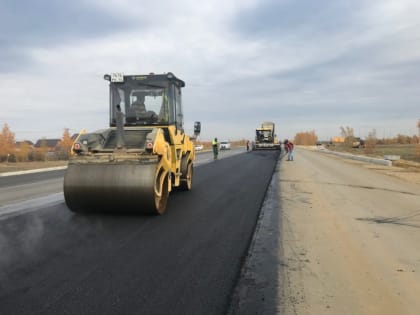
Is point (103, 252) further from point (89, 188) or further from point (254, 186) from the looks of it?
point (254, 186)

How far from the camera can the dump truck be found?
49625 mm

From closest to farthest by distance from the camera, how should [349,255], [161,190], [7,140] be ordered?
[349,255], [161,190], [7,140]

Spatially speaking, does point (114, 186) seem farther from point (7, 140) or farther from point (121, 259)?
point (7, 140)

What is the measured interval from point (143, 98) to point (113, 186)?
308 centimetres

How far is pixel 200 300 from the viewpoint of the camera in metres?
3.95

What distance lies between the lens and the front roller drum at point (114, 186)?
7398 millimetres

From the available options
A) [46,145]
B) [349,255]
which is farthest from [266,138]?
[46,145]

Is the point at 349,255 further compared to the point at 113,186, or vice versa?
the point at 113,186

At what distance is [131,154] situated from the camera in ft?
25.5

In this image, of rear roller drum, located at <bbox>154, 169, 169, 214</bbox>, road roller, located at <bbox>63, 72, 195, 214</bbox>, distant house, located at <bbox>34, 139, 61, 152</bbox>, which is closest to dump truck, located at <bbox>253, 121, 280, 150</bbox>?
distant house, located at <bbox>34, 139, 61, 152</bbox>

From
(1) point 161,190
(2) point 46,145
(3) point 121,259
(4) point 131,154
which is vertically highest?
(4) point 131,154

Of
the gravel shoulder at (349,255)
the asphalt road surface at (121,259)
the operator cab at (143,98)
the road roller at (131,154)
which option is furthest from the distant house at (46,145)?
the gravel shoulder at (349,255)

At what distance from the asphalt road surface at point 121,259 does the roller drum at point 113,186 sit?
0.29m

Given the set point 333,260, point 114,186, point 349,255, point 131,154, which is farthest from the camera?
point 131,154
